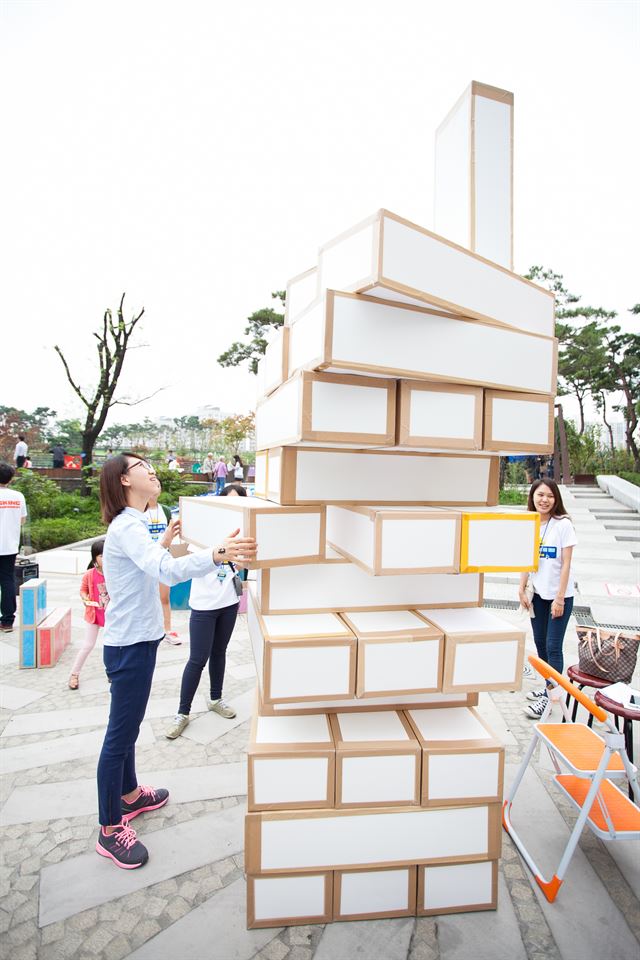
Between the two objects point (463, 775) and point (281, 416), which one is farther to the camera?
point (463, 775)

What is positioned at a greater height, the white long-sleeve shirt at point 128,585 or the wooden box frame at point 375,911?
the white long-sleeve shirt at point 128,585

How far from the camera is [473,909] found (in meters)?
2.32

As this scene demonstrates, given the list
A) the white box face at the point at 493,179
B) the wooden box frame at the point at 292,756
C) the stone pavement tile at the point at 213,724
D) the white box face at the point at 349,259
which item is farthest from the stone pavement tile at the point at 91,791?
the white box face at the point at 493,179

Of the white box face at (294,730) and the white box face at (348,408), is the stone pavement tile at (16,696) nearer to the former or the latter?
the white box face at (294,730)

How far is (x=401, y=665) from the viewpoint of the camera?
6.62ft

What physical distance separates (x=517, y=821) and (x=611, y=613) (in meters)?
5.09

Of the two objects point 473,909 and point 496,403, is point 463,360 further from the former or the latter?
point 473,909

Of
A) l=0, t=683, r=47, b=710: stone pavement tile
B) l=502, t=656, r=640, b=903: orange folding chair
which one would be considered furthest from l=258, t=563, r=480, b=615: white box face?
l=0, t=683, r=47, b=710: stone pavement tile

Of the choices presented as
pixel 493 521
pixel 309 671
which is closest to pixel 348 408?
pixel 493 521

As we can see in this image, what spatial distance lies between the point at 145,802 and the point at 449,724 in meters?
1.87

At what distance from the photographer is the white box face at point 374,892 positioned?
2241 millimetres

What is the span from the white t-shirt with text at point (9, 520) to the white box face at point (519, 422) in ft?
19.1

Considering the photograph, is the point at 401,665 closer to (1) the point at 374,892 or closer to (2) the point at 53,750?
(1) the point at 374,892

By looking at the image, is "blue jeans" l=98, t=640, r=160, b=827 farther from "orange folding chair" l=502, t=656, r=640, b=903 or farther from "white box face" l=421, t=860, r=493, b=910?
"orange folding chair" l=502, t=656, r=640, b=903
